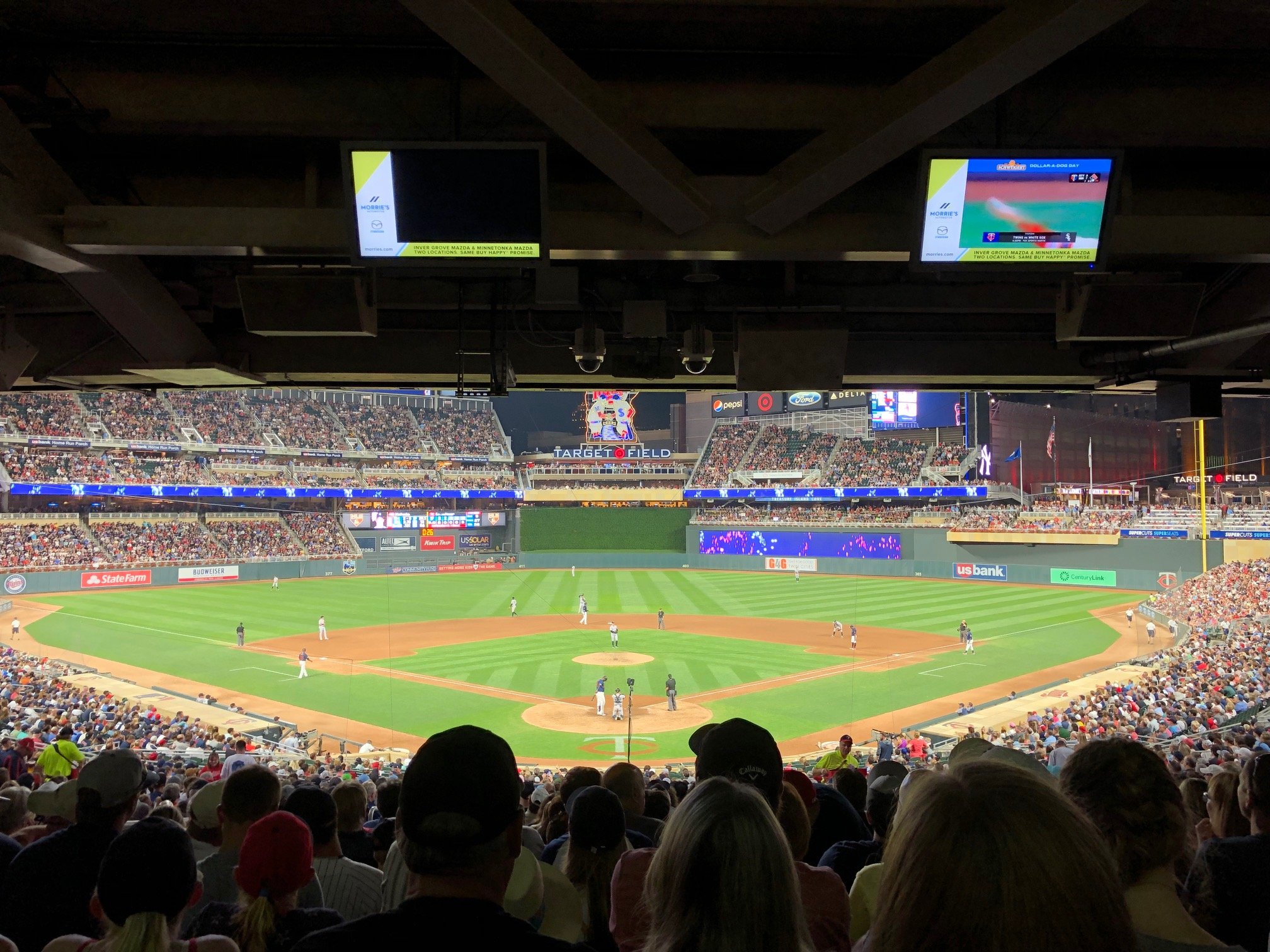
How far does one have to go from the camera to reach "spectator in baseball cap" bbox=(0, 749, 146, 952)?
11.2 feet

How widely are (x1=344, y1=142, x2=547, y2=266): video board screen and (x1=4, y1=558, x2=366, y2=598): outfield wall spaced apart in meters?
41.4

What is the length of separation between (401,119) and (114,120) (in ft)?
5.44

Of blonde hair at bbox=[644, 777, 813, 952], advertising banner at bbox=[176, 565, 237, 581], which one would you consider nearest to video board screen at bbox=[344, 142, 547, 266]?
blonde hair at bbox=[644, 777, 813, 952]

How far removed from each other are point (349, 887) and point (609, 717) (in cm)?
1875

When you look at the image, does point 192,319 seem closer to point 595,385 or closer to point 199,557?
point 595,385

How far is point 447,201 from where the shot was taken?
16.9 feet

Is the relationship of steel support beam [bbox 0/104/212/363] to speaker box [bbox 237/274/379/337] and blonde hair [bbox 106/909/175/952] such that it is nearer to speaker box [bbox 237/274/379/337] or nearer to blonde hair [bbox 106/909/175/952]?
speaker box [bbox 237/274/379/337]

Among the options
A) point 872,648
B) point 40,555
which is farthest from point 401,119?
point 40,555

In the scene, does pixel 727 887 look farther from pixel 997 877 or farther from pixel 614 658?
pixel 614 658

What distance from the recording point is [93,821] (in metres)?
3.73

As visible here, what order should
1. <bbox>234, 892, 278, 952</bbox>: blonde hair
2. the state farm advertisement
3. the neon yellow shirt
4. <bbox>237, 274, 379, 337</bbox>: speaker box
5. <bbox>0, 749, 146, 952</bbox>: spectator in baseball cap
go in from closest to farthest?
<bbox>234, 892, 278, 952</bbox>: blonde hair, <bbox>0, 749, 146, 952</bbox>: spectator in baseball cap, <bbox>237, 274, 379, 337</bbox>: speaker box, the neon yellow shirt, the state farm advertisement

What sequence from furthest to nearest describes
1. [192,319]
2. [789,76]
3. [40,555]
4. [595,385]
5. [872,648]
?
[40,555] → [872,648] → [595,385] → [192,319] → [789,76]

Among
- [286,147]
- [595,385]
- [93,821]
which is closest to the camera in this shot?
[93,821]

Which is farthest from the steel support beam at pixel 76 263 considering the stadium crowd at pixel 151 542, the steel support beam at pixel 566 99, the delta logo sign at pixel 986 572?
the delta logo sign at pixel 986 572
